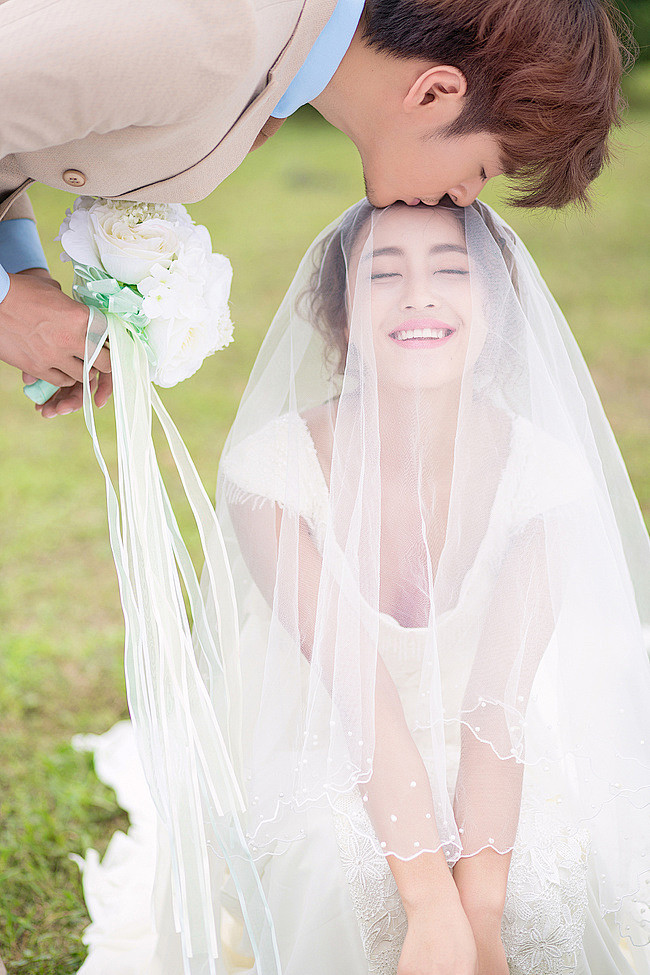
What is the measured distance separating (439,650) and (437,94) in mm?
1067

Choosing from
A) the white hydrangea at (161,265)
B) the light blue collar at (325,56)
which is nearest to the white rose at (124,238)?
the white hydrangea at (161,265)

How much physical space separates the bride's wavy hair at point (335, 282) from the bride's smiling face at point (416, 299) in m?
0.12

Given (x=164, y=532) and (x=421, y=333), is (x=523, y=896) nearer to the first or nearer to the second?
(x=164, y=532)

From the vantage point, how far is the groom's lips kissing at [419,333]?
1858 millimetres

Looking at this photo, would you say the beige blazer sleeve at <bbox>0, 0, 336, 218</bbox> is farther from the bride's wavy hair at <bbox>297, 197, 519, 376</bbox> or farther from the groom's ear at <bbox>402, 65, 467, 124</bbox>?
the bride's wavy hair at <bbox>297, 197, 519, 376</bbox>

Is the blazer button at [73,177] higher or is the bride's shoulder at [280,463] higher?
the blazer button at [73,177]

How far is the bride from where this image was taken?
1694 millimetres

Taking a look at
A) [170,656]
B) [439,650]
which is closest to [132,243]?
[170,656]

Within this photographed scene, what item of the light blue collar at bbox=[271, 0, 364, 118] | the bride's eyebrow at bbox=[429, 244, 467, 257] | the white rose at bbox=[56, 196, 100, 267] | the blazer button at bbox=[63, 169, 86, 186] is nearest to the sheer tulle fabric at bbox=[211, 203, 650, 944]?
the bride's eyebrow at bbox=[429, 244, 467, 257]

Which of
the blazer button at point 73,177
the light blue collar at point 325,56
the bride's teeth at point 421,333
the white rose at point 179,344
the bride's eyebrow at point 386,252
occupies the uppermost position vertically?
the light blue collar at point 325,56

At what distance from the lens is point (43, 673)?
11.1 feet

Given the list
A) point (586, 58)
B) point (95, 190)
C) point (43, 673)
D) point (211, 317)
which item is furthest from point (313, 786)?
point (43, 673)

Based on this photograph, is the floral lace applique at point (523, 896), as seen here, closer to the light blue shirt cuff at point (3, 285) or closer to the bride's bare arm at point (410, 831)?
the bride's bare arm at point (410, 831)

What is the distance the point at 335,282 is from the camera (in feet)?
6.73
